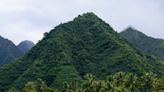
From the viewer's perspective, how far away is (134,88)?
549 ft

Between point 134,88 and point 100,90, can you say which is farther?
point 134,88

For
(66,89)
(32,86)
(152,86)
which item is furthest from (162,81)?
(32,86)

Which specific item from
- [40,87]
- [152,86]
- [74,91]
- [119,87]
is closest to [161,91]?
[152,86]

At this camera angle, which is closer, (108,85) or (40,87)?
(108,85)

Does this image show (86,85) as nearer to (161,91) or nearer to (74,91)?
(74,91)

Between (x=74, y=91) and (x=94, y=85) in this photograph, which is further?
(x=74, y=91)

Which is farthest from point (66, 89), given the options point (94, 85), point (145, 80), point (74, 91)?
point (145, 80)

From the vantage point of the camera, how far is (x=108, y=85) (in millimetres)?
152625

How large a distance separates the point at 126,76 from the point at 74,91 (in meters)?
20.1

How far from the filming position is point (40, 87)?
563 ft

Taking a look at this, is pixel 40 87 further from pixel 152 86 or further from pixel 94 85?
pixel 152 86

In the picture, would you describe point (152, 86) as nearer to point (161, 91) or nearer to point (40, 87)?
point (161, 91)

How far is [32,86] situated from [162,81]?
164 ft

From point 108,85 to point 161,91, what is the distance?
75.0 ft
